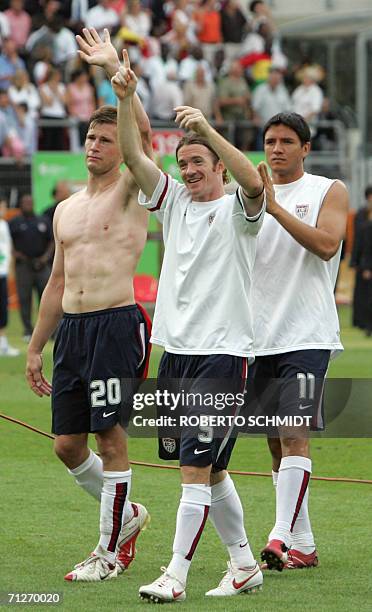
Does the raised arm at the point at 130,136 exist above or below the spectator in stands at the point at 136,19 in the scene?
below

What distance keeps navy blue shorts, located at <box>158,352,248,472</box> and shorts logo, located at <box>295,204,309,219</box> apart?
1.06 m

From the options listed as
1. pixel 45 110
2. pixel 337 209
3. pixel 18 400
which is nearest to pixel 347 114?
pixel 45 110

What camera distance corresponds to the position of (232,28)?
30.5 metres

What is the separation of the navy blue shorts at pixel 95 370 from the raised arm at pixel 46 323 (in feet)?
0.95

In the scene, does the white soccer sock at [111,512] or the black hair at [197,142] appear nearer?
the black hair at [197,142]

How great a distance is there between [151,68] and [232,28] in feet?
11.7

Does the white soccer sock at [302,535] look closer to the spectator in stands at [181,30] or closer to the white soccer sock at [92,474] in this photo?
the white soccer sock at [92,474]

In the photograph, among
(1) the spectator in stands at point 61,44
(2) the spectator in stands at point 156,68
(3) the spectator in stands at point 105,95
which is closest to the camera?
(3) the spectator in stands at point 105,95

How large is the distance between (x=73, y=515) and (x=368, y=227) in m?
15.8

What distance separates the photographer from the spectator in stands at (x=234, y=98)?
28438 millimetres

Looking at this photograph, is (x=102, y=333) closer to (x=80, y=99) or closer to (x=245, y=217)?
(x=245, y=217)

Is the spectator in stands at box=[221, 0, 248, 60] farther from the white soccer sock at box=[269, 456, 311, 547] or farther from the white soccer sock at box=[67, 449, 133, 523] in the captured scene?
the white soccer sock at box=[269, 456, 311, 547]

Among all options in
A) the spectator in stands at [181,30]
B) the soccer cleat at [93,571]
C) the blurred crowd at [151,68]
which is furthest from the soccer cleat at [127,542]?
the spectator in stands at [181,30]

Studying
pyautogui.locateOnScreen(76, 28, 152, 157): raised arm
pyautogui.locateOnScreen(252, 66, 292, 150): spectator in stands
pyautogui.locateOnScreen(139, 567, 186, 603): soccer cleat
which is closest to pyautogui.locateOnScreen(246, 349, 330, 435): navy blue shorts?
pyautogui.locateOnScreen(139, 567, 186, 603): soccer cleat
